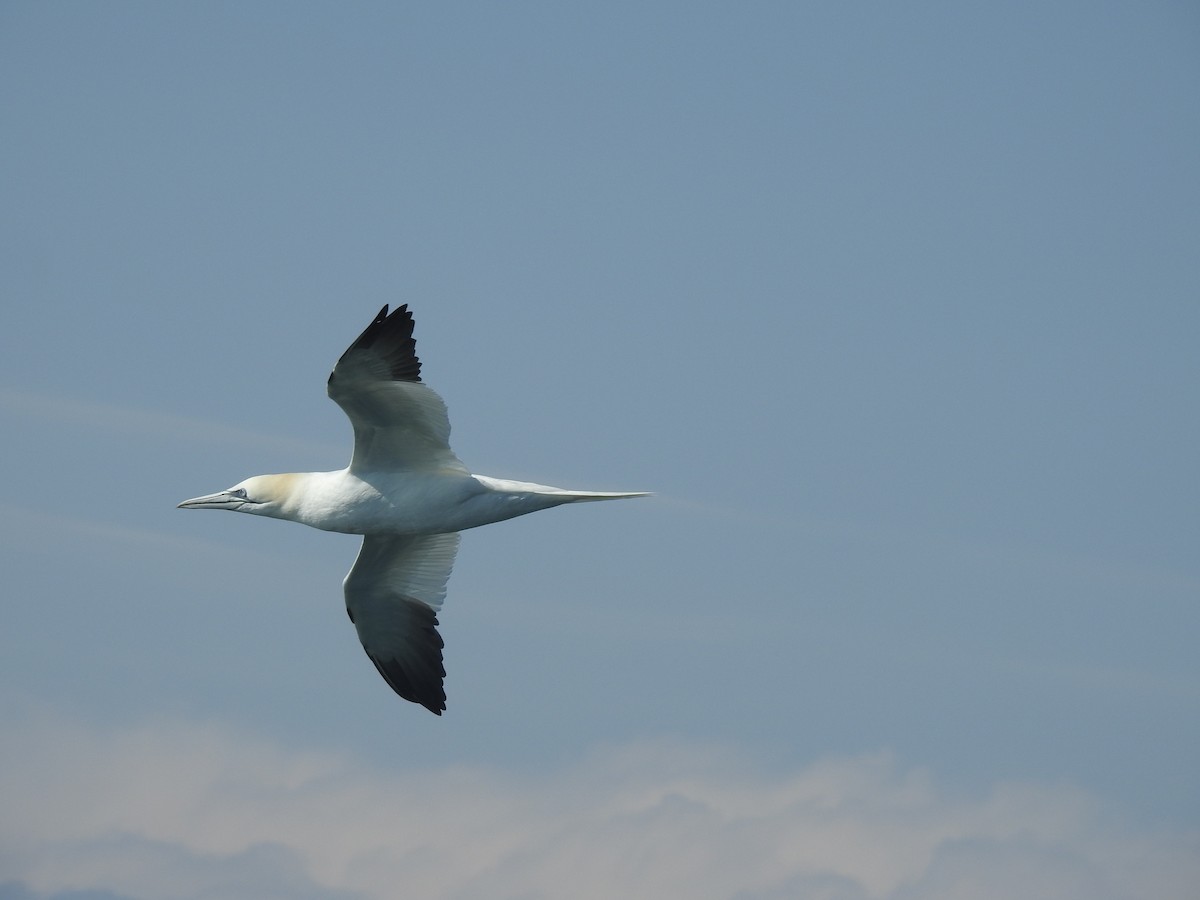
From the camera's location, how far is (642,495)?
59.5ft

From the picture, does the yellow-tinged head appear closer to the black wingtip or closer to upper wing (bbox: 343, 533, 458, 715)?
upper wing (bbox: 343, 533, 458, 715)

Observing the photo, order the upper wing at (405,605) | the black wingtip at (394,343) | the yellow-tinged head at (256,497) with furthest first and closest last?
the upper wing at (405,605)
the yellow-tinged head at (256,497)
the black wingtip at (394,343)

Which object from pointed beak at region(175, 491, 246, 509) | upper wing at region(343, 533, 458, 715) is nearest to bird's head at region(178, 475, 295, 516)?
pointed beak at region(175, 491, 246, 509)

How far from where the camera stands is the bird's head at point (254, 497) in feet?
64.0

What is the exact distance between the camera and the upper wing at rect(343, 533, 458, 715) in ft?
67.5

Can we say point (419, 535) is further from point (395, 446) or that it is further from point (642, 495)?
point (642, 495)

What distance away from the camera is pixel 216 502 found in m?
20.1

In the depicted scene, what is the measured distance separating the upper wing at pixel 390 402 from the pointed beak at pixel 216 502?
1839 millimetres

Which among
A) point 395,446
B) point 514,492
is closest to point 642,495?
point 514,492

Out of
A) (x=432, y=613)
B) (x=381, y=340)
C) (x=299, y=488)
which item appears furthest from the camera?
(x=432, y=613)

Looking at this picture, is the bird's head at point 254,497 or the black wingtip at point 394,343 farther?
the bird's head at point 254,497

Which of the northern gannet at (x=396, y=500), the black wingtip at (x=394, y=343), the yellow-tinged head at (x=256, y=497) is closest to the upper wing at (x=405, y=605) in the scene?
the northern gannet at (x=396, y=500)

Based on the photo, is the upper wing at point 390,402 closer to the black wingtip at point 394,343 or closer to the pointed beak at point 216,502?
the black wingtip at point 394,343

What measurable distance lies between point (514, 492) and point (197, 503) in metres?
4.17
